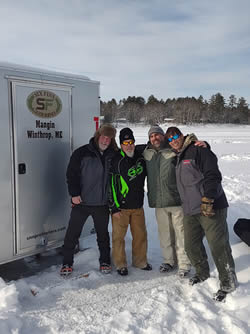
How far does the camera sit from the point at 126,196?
410cm

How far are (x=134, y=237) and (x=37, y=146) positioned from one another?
1659 millimetres

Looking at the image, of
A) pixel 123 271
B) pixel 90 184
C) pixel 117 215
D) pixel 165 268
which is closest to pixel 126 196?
pixel 117 215

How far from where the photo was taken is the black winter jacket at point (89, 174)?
396cm

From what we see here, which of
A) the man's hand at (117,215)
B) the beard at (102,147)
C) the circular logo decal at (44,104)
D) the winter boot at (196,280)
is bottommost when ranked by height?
the winter boot at (196,280)

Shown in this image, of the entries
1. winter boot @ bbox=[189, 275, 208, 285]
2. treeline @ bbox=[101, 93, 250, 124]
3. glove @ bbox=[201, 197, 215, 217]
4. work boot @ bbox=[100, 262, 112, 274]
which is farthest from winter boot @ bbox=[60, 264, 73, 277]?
treeline @ bbox=[101, 93, 250, 124]

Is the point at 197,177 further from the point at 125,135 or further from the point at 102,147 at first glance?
the point at 102,147

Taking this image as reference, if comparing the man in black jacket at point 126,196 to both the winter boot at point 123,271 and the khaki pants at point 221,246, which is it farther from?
the khaki pants at point 221,246

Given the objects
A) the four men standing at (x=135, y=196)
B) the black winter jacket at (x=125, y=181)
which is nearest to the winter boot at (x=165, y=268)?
the four men standing at (x=135, y=196)

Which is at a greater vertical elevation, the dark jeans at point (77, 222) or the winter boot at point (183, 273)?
the dark jeans at point (77, 222)

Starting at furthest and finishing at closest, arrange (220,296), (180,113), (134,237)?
(180,113) → (134,237) → (220,296)

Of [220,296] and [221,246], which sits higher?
[221,246]

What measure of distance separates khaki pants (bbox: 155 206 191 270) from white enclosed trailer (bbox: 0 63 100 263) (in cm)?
128

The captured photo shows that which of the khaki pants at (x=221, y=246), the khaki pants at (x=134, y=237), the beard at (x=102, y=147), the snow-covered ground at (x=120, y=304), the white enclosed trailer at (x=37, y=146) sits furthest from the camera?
the khaki pants at (x=134, y=237)

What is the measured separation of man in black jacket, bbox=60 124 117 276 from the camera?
397 cm
